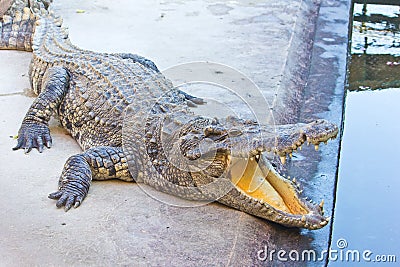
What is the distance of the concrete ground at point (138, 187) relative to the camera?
3113 millimetres

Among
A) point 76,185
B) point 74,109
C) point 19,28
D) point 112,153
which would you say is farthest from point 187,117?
point 19,28

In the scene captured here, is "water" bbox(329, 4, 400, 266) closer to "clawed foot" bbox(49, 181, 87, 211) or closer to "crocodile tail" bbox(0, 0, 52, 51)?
"clawed foot" bbox(49, 181, 87, 211)

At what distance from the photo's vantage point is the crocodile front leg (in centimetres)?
422

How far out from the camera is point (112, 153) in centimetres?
383

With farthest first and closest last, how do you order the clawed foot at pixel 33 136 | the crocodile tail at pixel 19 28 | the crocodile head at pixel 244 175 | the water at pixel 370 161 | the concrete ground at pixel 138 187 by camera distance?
the crocodile tail at pixel 19 28 < the clawed foot at pixel 33 136 < the water at pixel 370 161 < the crocodile head at pixel 244 175 < the concrete ground at pixel 138 187

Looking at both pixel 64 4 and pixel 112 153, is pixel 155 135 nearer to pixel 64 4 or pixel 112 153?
pixel 112 153

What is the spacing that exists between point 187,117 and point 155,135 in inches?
8.6

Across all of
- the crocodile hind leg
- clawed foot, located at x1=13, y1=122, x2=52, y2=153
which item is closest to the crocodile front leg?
clawed foot, located at x1=13, y1=122, x2=52, y2=153

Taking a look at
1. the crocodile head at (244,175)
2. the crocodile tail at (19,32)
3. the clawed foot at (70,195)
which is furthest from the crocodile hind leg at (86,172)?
the crocodile tail at (19,32)

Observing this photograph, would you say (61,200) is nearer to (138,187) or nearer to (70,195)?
(70,195)

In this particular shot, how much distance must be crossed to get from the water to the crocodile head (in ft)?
1.45

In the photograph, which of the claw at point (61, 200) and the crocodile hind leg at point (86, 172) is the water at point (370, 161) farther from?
the claw at point (61, 200)

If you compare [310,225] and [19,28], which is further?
[19,28]

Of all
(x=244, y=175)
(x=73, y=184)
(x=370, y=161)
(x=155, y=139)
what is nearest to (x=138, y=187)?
(x=155, y=139)
